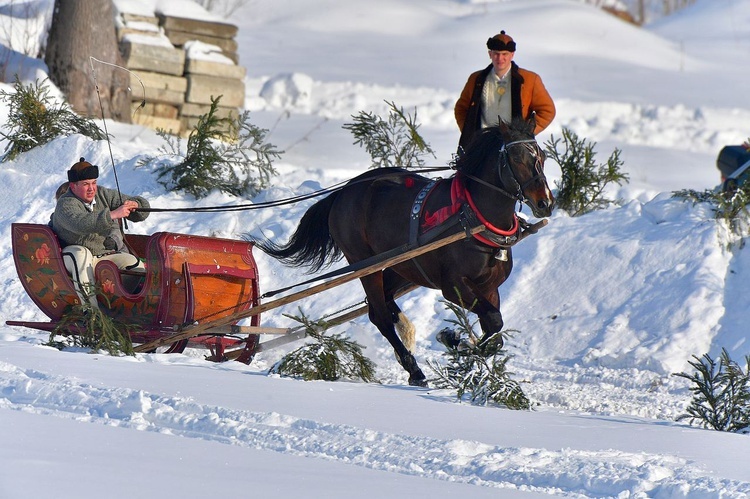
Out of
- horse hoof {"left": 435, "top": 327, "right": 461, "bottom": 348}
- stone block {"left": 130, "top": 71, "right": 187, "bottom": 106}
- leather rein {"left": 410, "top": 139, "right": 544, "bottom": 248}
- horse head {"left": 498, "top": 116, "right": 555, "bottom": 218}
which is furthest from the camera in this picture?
stone block {"left": 130, "top": 71, "right": 187, "bottom": 106}

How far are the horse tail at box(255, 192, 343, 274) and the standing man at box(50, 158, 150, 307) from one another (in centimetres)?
117

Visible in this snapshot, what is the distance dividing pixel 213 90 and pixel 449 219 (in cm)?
932

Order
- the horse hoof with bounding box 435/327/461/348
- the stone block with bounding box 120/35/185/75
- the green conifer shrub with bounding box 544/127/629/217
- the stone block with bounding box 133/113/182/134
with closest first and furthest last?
the horse hoof with bounding box 435/327/461/348
the green conifer shrub with bounding box 544/127/629/217
the stone block with bounding box 120/35/185/75
the stone block with bounding box 133/113/182/134

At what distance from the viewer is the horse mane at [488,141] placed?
24.8 feet

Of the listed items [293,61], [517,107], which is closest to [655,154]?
[293,61]

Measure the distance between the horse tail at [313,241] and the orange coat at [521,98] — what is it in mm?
1271

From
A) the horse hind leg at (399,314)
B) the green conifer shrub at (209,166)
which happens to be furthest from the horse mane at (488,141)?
the green conifer shrub at (209,166)

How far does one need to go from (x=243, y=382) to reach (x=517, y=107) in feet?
8.89

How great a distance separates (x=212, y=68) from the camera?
16.4 m

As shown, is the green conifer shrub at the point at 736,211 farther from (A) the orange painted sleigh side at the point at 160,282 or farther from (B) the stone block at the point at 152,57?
(B) the stone block at the point at 152,57

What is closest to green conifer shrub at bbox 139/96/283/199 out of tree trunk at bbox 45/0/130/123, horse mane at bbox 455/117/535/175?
tree trunk at bbox 45/0/130/123

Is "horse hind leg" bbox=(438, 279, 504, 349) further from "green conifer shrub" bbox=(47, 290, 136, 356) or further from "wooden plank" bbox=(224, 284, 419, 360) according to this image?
"green conifer shrub" bbox=(47, 290, 136, 356)

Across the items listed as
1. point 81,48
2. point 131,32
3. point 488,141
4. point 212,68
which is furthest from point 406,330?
point 131,32

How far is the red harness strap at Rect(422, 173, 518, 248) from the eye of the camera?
298 inches
